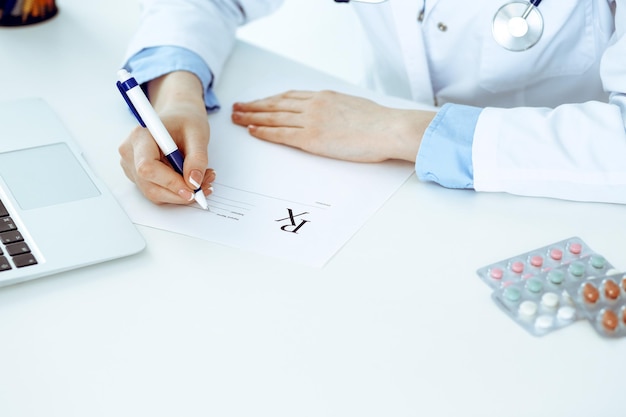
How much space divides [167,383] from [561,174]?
0.49 m

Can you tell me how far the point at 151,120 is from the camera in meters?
0.89

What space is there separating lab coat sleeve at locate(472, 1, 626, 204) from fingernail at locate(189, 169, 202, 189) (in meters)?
0.31

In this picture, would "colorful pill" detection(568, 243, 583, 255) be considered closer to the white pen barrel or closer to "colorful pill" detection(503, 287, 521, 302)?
"colorful pill" detection(503, 287, 521, 302)

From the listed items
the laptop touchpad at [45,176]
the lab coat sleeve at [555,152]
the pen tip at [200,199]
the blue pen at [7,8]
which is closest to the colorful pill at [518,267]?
the lab coat sleeve at [555,152]

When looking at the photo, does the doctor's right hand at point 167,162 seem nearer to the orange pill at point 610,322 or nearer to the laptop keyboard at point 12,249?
the laptop keyboard at point 12,249

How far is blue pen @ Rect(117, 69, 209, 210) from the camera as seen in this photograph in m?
0.88

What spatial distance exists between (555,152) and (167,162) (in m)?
0.44

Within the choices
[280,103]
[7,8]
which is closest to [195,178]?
[280,103]

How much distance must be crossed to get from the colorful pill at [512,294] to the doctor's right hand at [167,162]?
0.36 meters

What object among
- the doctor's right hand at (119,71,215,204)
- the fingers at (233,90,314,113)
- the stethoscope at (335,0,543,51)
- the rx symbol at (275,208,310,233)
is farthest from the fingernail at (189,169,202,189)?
the stethoscope at (335,0,543,51)

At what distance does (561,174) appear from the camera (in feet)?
2.86

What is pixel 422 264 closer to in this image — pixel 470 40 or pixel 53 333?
pixel 53 333

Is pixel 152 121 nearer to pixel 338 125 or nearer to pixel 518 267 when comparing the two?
A: pixel 338 125

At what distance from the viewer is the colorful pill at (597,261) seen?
2.49ft
